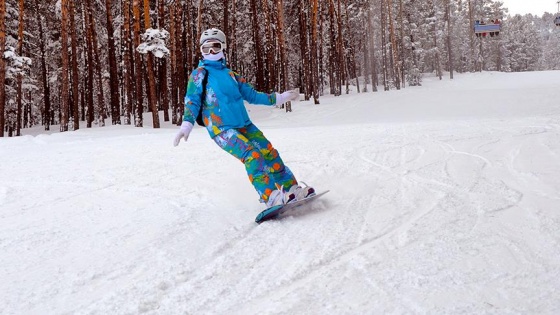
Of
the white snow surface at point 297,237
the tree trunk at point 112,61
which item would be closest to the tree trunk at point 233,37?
the tree trunk at point 112,61

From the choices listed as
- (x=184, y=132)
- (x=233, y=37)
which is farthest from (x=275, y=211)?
(x=233, y=37)

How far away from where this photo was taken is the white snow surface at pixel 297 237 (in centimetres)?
230

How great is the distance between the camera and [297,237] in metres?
3.37

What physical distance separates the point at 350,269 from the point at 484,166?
13.5 ft

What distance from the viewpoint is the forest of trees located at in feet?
66.9

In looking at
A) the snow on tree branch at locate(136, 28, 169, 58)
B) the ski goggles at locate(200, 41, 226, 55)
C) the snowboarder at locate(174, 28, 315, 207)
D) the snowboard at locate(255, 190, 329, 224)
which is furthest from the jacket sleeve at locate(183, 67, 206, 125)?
the snow on tree branch at locate(136, 28, 169, 58)

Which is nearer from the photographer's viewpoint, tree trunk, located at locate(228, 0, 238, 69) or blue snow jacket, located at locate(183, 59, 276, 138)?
blue snow jacket, located at locate(183, 59, 276, 138)

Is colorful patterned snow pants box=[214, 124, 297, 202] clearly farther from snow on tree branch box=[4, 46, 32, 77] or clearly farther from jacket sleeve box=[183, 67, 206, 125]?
snow on tree branch box=[4, 46, 32, 77]

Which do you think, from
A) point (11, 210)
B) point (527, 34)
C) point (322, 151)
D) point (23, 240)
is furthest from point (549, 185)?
point (527, 34)

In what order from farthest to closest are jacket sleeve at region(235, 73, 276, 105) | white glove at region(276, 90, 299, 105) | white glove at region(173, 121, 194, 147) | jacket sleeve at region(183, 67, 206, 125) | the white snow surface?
white glove at region(276, 90, 299, 105) → jacket sleeve at region(235, 73, 276, 105) → jacket sleeve at region(183, 67, 206, 125) → white glove at region(173, 121, 194, 147) → the white snow surface

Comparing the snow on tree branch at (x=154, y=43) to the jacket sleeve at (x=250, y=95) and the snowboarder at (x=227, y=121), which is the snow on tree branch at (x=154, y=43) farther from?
the snowboarder at (x=227, y=121)

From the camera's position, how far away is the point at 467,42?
66375mm

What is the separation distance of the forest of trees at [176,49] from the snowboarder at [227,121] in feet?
44.4

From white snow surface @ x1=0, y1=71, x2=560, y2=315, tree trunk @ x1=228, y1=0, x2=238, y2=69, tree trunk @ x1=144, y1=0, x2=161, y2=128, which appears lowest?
white snow surface @ x1=0, y1=71, x2=560, y2=315
